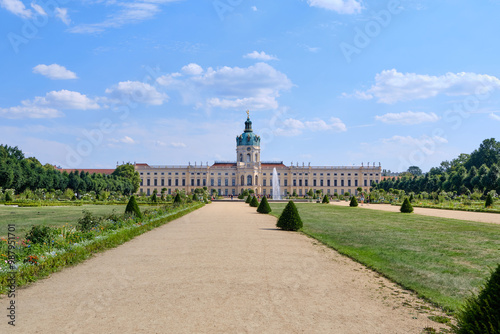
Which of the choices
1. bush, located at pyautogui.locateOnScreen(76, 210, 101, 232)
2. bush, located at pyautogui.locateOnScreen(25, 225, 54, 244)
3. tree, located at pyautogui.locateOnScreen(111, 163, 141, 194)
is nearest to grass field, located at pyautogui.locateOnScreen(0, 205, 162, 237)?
bush, located at pyautogui.locateOnScreen(76, 210, 101, 232)

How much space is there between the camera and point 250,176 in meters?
97.6

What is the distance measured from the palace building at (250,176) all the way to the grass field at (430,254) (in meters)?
82.1

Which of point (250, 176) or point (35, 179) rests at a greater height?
point (250, 176)

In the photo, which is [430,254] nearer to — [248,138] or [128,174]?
[128,174]

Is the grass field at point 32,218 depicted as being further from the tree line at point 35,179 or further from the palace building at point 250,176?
the palace building at point 250,176

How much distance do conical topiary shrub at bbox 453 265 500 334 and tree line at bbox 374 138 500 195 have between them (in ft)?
146

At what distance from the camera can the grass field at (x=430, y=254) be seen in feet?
21.7

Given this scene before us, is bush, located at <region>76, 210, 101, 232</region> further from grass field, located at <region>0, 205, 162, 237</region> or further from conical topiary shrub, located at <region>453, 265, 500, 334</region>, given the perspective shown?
conical topiary shrub, located at <region>453, 265, 500, 334</region>

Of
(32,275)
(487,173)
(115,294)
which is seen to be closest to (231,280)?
(115,294)

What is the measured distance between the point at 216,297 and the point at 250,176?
91.6 m

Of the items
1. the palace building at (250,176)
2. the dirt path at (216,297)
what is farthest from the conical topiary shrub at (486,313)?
A: the palace building at (250,176)

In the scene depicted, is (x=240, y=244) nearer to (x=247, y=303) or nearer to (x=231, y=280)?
(x=231, y=280)

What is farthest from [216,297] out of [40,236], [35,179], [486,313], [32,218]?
[35,179]

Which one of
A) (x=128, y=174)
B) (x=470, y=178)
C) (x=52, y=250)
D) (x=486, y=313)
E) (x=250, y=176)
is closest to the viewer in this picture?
(x=486, y=313)
